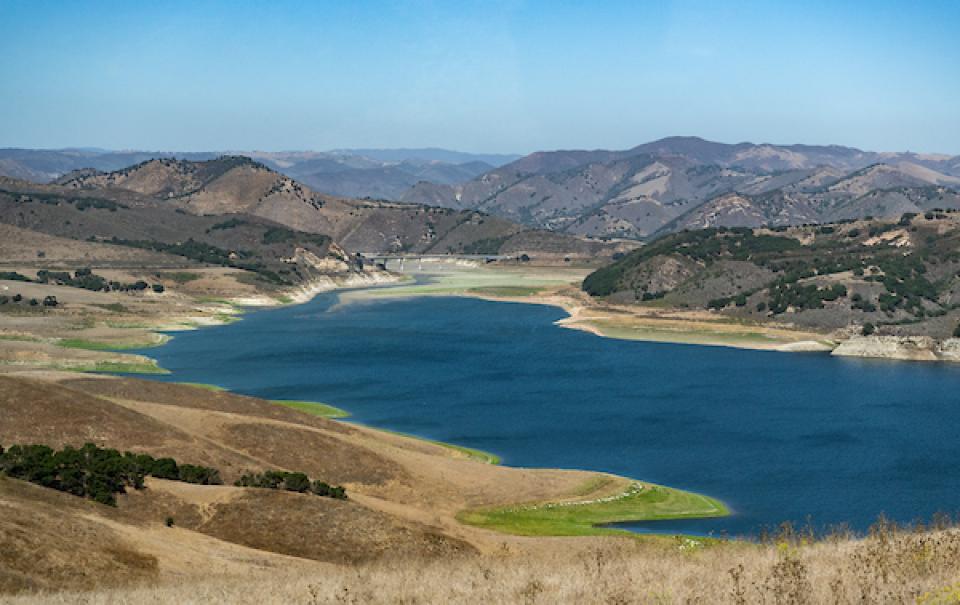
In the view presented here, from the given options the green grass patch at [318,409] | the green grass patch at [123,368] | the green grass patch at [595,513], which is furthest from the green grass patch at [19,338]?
the green grass patch at [595,513]

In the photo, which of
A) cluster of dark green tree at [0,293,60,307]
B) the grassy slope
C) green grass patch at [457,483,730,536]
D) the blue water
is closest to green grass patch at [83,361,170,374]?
the blue water

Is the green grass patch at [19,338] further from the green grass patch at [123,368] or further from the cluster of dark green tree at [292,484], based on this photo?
the cluster of dark green tree at [292,484]

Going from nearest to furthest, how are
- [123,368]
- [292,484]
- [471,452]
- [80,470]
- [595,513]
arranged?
[80,470] < [292,484] < [595,513] < [471,452] < [123,368]

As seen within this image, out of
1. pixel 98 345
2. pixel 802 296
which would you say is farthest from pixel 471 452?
pixel 802 296

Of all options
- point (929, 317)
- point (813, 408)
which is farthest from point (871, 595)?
point (929, 317)

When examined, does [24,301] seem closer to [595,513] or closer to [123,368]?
[123,368]

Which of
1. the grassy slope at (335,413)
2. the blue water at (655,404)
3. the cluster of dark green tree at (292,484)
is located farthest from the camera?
the grassy slope at (335,413)
